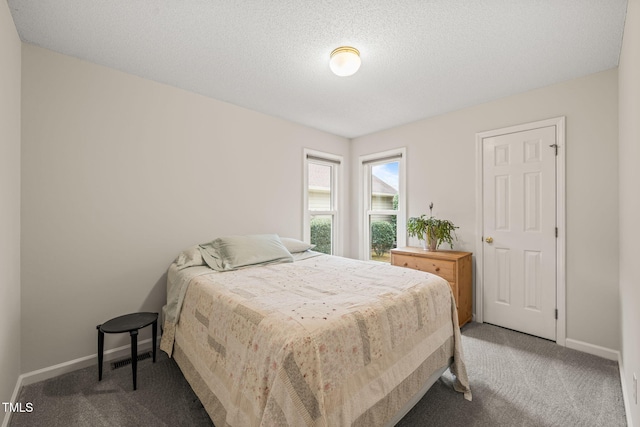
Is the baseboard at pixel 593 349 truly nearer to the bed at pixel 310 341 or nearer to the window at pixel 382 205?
the bed at pixel 310 341

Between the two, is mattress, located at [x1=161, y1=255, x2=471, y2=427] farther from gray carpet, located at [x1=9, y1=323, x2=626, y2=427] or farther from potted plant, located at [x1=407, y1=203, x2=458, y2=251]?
potted plant, located at [x1=407, y1=203, x2=458, y2=251]

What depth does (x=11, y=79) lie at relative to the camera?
5.76ft

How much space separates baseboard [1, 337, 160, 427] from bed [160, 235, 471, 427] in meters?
0.57

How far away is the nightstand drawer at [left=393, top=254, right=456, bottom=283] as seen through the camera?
113 inches

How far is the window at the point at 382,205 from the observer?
13.0 feet

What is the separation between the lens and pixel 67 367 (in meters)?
2.15

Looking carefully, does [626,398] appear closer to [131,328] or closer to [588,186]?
[588,186]

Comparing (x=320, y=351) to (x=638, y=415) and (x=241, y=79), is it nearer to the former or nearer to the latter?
(x=638, y=415)

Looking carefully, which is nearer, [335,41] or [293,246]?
[335,41]

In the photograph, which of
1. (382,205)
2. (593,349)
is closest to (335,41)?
(382,205)

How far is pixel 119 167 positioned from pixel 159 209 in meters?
0.48

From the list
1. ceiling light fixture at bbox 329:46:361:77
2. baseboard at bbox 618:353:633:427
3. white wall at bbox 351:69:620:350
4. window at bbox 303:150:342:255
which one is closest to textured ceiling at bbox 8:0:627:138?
ceiling light fixture at bbox 329:46:361:77

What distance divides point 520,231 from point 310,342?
2749 mm

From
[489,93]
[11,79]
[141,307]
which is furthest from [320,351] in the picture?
[489,93]
